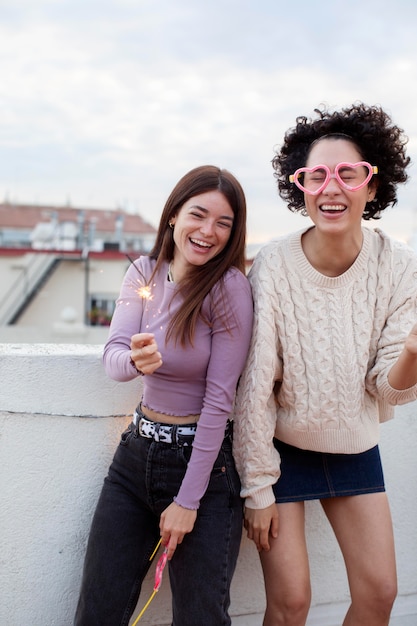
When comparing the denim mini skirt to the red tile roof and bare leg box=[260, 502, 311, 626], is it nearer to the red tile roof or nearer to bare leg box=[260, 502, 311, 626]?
bare leg box=[260, 502, 311, 626]

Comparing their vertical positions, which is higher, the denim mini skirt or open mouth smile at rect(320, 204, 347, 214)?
open mouth smile at rect(320, 204, 347, 214)

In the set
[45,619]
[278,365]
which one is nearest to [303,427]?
[278,365]

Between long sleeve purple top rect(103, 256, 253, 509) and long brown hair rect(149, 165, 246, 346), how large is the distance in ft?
0.11

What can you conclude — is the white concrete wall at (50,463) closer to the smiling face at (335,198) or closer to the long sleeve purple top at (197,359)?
the long sleeve purple top at (197,359)

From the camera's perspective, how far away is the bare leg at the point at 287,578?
1995 mm

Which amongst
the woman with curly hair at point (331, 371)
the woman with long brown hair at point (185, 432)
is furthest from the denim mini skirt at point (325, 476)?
the woman with long brown hair at point (185, 432)

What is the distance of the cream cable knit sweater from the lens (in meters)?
2.04

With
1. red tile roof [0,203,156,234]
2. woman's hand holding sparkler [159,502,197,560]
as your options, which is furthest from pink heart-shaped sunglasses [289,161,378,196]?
red tile roof [0,203,156,234]

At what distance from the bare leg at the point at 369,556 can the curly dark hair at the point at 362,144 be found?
45.6 inches

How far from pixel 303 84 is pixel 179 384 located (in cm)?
1060

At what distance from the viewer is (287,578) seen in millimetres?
2002

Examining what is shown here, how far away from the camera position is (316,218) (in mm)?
2070

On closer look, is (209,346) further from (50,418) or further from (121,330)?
(50,418)

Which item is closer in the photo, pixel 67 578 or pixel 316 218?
pixel 316 218
